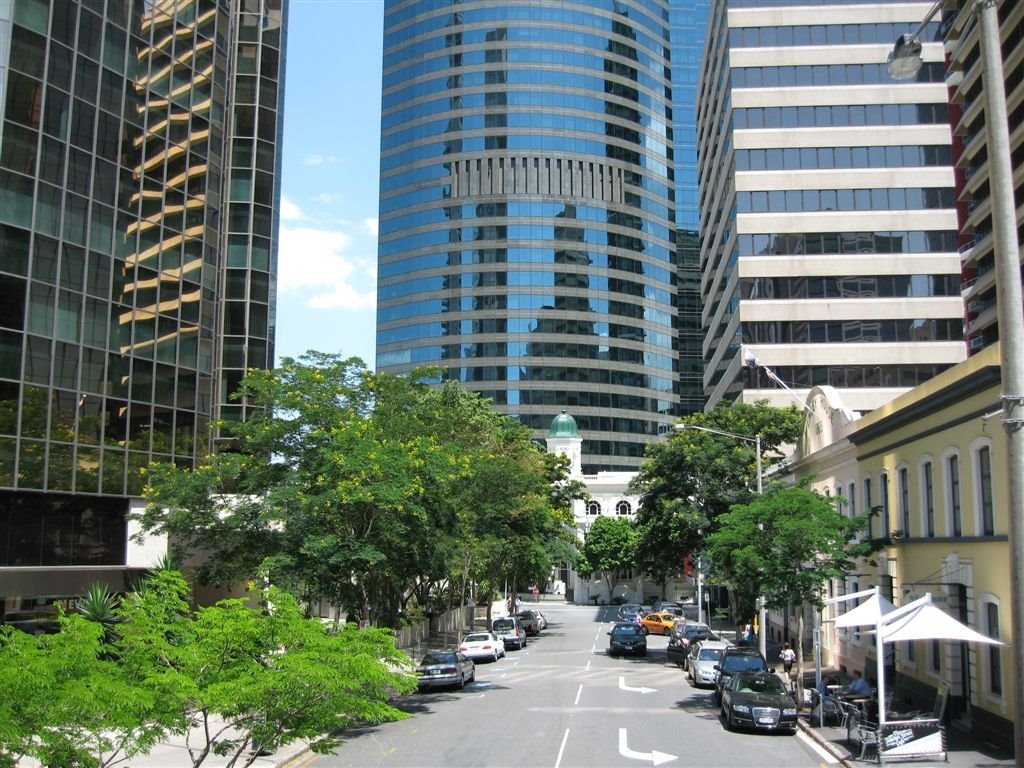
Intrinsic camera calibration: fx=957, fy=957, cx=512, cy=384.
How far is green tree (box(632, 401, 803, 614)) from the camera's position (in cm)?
4203

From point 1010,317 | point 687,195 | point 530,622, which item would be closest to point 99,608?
point 1010,317

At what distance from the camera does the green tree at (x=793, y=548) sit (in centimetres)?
2645

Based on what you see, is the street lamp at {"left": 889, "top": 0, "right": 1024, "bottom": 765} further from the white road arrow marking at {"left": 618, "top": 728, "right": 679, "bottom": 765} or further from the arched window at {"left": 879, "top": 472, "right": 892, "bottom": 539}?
the arched window at {"left": 879, "top": 472, "right": 892, "bottom": 539}

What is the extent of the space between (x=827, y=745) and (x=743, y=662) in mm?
7759

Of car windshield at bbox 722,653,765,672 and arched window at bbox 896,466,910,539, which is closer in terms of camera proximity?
arched window at bbox 896,466,910,539

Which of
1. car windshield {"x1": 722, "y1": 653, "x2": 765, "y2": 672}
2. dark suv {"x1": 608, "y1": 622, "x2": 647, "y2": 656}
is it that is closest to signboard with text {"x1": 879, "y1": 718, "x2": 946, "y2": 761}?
car windshield {"x1": 722, "y1": 653, "x2": 765, "y2": 672}

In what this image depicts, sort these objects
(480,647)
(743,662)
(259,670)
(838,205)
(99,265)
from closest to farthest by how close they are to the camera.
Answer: (259,670), (743,662), (99,265), (480,647), (838,205)

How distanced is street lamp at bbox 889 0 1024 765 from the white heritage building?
9176 cm

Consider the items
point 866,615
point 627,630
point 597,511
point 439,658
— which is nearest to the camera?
point 866,615

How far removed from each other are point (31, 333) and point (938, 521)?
28055 mm

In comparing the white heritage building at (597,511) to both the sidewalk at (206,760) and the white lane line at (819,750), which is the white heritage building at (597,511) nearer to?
the white lane line at (819,750)

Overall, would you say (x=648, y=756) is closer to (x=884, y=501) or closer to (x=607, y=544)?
(x=884, y=501)

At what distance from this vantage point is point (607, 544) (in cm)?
9612

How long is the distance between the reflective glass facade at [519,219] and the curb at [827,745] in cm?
9476
